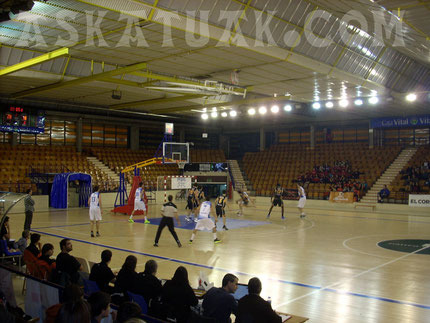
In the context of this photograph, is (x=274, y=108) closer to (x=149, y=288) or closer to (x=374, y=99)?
(x=374, y=99)

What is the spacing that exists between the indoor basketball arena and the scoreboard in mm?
86

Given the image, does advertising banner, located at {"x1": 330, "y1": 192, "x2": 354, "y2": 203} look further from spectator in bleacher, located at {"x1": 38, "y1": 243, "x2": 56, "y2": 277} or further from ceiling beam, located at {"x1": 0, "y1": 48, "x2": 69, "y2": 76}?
spectator in bleacher, located at {"x1": 38, "y1": 243, "x2": 56, "y2": 277}

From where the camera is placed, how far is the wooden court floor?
25.6ft

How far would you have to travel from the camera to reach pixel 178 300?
208 inches

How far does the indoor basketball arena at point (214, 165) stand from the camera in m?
6.70

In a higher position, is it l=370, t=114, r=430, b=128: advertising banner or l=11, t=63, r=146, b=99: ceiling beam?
l=11, t=63, r=146, b=99: ceiling beam

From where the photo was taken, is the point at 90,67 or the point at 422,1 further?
the point at 90,67

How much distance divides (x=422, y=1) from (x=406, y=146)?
24.7 metres

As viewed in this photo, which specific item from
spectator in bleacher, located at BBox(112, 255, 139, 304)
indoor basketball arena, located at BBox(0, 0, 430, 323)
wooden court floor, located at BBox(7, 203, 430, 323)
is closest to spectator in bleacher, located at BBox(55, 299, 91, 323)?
indoor basketball arena, located at BBox(0, 0, 430, 323)

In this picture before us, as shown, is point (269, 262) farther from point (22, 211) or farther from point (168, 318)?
point (22, 211)

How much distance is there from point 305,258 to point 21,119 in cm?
2074

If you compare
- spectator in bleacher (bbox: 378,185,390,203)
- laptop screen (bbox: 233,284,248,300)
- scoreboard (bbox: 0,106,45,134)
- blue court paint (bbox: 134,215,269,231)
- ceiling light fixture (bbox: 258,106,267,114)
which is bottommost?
blue court paint (bbox: 134,215,269,231)

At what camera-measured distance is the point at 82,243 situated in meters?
13.9

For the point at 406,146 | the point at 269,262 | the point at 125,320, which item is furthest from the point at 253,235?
the point at 406,146
